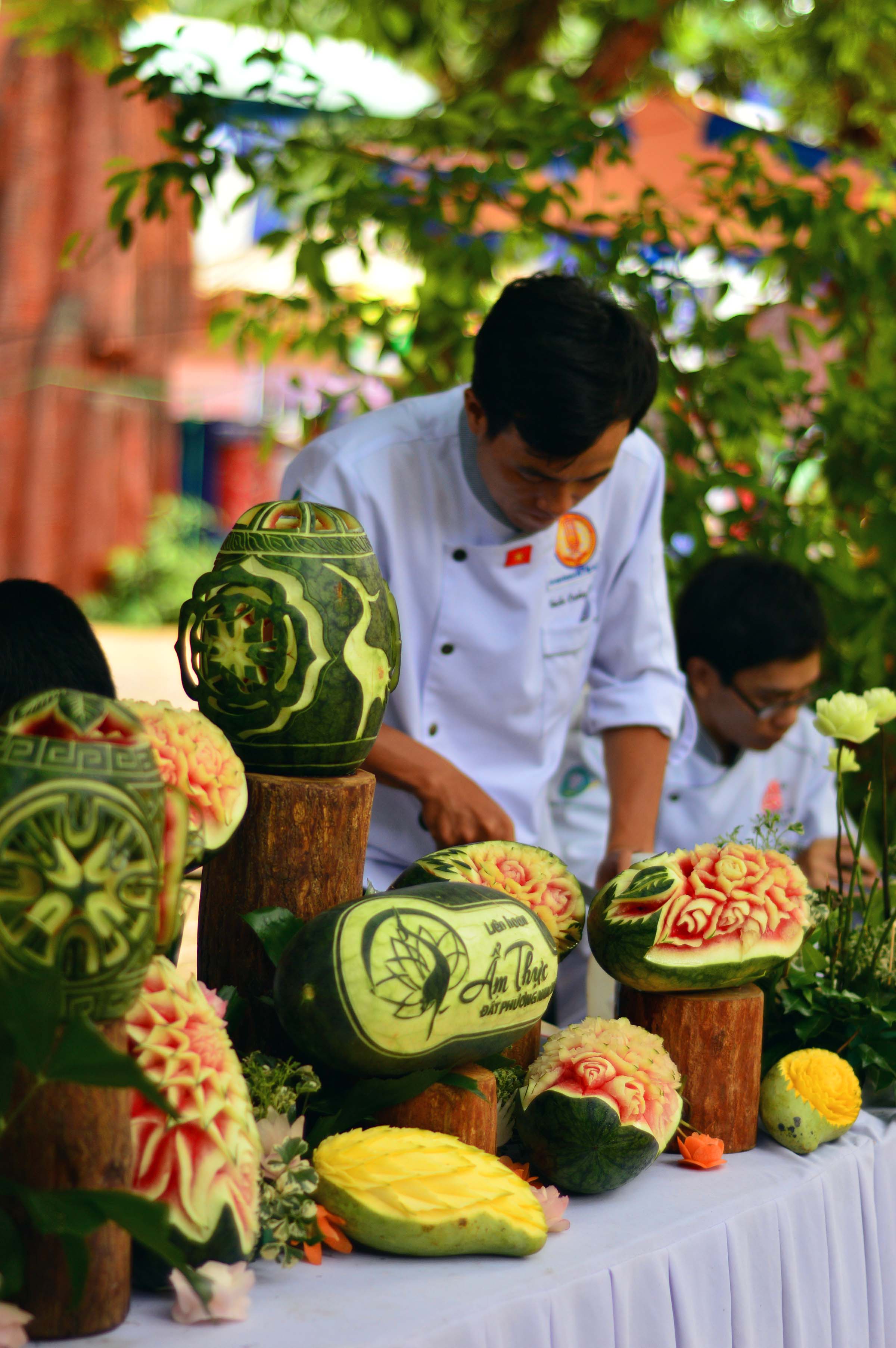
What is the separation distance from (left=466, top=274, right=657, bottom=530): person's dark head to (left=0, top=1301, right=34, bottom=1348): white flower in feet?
3.83

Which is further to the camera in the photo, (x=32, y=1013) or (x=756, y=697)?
(x=756, y=697)

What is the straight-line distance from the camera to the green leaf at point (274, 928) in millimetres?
1198

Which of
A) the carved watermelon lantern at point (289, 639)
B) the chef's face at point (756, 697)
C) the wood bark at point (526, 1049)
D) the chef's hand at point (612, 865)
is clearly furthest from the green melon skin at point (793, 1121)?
the chef's face at point (756, 697)

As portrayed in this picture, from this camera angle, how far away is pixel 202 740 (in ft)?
3.76

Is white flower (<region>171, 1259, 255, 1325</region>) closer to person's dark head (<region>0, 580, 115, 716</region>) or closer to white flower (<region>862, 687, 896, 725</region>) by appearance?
person's dark head (<region>0, 580, 115, 716</region>)

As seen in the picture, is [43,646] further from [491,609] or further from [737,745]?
[737,745]

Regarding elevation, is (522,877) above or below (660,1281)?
above

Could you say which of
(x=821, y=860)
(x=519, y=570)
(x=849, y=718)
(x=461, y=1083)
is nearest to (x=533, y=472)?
(x=519, y=570)

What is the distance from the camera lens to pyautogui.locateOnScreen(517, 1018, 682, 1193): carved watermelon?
1.19 meters

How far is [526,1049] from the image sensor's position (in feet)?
4.54

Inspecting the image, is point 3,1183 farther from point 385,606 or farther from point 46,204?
point 46,204

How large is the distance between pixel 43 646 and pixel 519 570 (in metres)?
0.77

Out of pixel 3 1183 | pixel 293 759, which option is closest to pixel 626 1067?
pixel 293 759

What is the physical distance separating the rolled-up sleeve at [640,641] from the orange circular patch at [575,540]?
10cm
